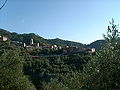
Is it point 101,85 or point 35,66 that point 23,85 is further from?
point 35,66

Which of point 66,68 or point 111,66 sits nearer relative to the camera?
point 111,66

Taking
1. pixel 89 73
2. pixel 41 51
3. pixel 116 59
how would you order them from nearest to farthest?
pixel 116 59 → pixel 89 73 → pixel 41 51

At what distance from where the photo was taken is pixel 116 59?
290 inches

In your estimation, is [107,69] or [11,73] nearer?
[107,69]

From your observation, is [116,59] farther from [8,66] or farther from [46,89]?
[46,89]

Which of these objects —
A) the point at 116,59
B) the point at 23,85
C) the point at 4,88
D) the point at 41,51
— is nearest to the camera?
the point at 116,59

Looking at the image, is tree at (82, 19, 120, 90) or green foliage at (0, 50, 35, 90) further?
green foliage at (0, 50, 35, 90)

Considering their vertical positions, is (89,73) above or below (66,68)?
above

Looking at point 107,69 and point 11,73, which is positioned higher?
point 107,69

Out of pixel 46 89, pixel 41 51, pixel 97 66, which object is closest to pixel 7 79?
pixel 46 89

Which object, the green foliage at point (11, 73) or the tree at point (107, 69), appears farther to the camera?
the green foliage at point (11, 73)

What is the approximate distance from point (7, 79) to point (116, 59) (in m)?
9.76

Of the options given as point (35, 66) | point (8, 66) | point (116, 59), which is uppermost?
point (116, 59)

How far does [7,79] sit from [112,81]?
9.78 metres
